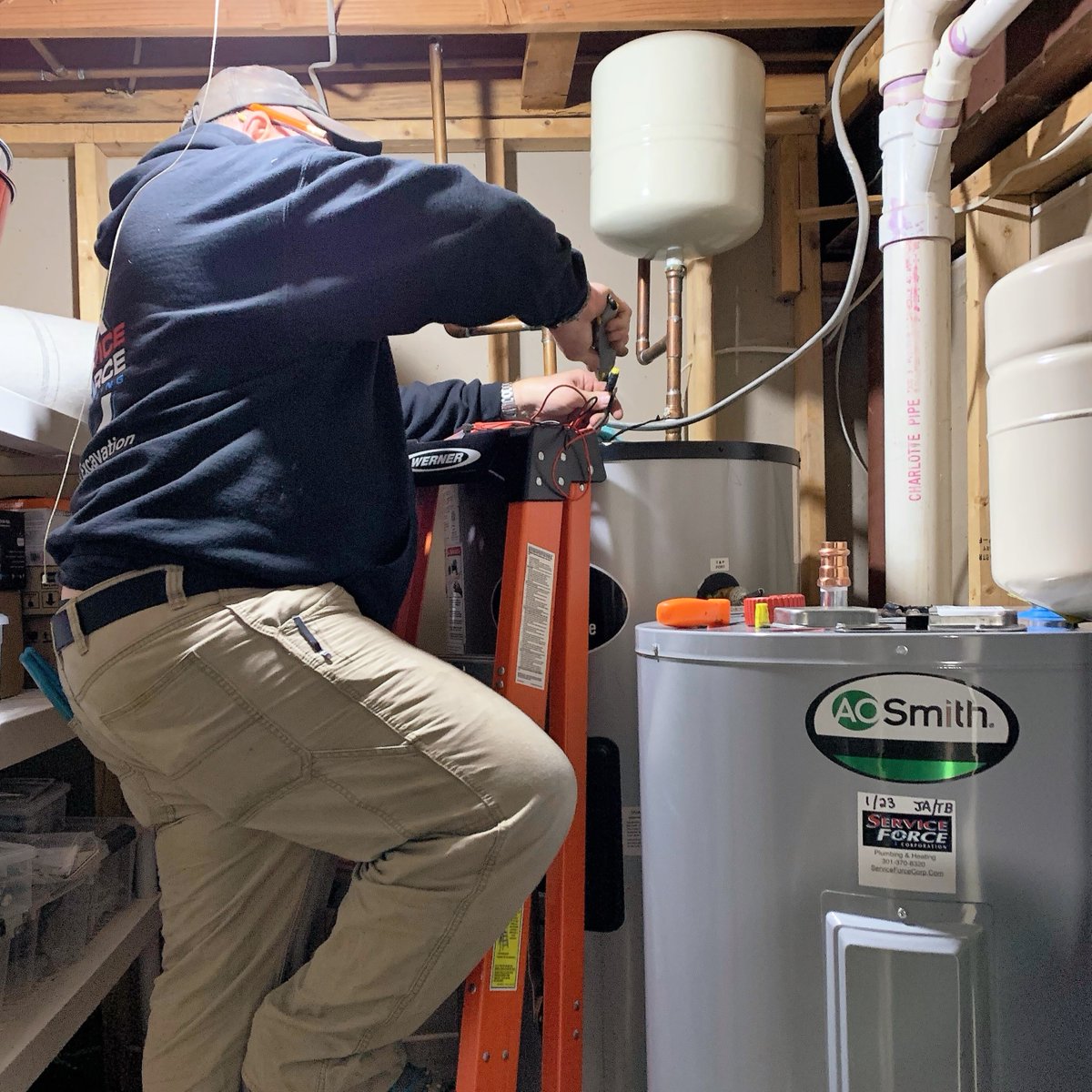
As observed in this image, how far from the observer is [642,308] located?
5.61 feet

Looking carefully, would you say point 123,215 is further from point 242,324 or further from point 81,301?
point 81,301

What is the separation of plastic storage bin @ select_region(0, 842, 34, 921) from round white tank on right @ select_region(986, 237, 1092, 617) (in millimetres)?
1242

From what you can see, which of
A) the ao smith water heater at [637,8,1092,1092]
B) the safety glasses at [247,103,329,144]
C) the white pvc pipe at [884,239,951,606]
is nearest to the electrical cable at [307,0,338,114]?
the safety glasses at [247,103,329,144]

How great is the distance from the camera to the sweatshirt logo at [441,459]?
112 centimetres

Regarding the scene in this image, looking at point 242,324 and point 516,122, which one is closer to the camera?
point 242,324

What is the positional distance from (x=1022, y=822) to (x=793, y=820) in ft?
0.59

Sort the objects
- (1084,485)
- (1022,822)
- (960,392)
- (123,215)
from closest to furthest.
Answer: (1022,822) < (1084,485) < (123,215) < (960,392)

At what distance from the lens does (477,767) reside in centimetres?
85

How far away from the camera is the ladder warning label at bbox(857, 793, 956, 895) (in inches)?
27.6

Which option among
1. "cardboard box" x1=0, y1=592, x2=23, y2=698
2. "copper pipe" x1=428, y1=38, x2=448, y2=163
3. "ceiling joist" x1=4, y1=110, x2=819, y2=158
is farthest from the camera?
"ceiling joist" x1=4, y1=110, x2=819, y2=158

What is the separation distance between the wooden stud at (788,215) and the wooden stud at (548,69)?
1.58ft

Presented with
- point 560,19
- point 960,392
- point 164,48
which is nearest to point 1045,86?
point 960,392

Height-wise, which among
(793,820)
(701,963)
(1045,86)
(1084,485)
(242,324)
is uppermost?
(1045,86)

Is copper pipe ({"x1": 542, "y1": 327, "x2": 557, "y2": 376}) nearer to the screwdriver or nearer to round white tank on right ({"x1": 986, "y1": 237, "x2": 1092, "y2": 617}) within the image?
the screwdriver
